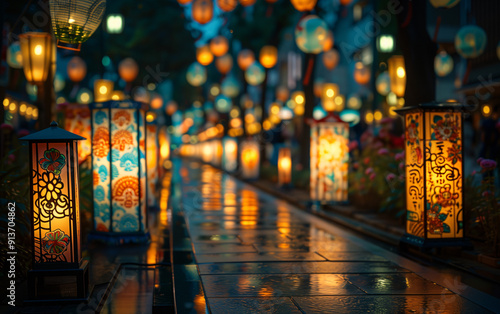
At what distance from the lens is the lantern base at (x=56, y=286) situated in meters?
6.36

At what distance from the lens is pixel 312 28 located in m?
13.2

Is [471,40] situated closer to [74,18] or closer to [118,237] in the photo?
[118,237]

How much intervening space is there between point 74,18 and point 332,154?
9.54m

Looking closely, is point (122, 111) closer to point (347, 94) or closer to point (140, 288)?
point (140, 288)

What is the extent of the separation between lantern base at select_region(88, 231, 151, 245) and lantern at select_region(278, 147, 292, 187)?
1228cm

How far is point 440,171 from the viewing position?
9062mm

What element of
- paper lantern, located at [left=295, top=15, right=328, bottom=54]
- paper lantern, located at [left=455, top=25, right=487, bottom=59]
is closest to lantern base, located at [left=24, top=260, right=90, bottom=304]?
paper lantern, located at [left=295, top=15, right=328, bottom=54]

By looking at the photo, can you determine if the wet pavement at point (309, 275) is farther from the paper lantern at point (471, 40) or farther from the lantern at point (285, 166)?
the lantern at point (285, 166)

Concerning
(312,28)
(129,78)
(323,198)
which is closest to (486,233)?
(312,28)

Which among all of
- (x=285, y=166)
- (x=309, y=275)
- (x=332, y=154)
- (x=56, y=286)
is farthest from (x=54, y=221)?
(x=285, y=166)

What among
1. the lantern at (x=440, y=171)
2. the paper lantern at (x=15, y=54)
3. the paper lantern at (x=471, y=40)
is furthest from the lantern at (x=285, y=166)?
the lantern at (x=440, y=171)

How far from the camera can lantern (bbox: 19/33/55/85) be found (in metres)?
12.0

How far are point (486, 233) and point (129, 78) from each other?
14.8m

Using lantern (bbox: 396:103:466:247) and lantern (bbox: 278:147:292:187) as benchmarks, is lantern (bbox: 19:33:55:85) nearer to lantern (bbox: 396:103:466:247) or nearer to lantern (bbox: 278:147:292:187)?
lantern (bbox: 396:103:466:247)
